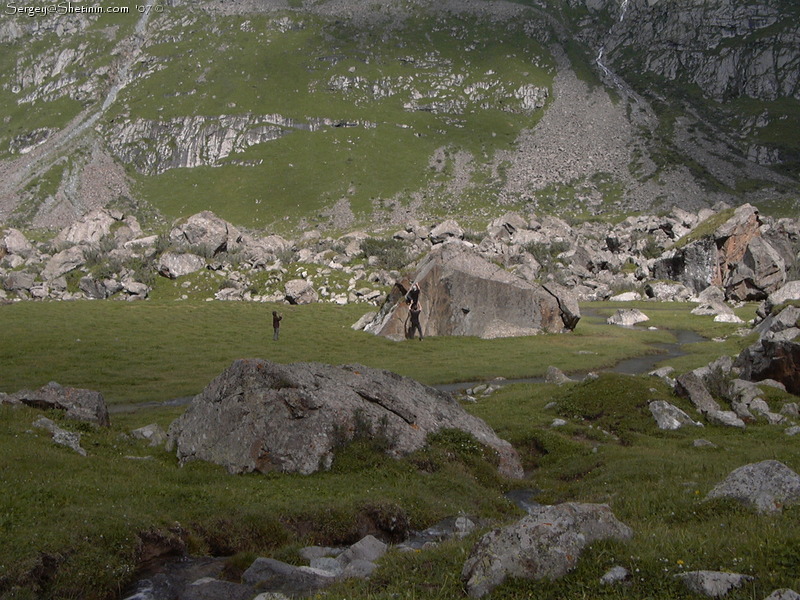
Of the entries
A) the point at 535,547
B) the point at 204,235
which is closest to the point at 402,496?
the point at 535,547

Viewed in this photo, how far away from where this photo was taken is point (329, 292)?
71.8 meters

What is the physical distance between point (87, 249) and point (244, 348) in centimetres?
4368

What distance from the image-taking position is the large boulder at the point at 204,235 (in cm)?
7994

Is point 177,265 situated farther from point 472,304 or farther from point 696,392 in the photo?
point 696,392

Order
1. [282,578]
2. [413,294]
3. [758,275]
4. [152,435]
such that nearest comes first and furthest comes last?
[282,578], [152,435], [413,294], [758,275]

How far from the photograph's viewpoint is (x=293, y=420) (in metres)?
18.4

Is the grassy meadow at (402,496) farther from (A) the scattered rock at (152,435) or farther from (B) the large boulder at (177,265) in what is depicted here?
(B) the large boulder at (177,265)

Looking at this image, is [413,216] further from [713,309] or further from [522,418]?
[522,418]

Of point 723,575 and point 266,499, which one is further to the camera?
point 266,499

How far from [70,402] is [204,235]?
63278 millimetres

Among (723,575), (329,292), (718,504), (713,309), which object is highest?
(723,575)

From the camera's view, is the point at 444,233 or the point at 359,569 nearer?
the point at 359,569

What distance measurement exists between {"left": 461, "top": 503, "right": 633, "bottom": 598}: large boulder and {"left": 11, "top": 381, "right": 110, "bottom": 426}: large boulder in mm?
17253

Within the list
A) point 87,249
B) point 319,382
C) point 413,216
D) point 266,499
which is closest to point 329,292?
point 87,249
